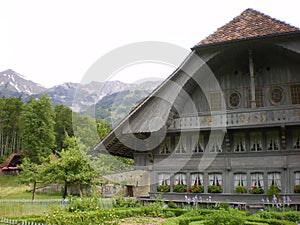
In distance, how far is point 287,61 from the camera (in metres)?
19.1

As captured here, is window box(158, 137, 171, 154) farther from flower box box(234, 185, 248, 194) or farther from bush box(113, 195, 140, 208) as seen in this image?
flower box box(234, 185, 248, 194)

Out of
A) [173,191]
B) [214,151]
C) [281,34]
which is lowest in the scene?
[173,191]

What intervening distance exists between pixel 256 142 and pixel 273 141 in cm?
89

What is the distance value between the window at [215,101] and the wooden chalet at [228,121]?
0.19ft

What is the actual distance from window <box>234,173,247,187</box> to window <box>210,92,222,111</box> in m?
3.87

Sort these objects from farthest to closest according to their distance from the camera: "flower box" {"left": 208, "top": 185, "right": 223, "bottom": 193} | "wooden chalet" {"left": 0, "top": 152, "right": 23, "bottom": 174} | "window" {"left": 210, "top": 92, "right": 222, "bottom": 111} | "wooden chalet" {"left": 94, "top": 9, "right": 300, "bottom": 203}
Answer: "wooden chalet" {"left": 0, "top": 152, "right": 23, "bottom": 174} < "window" {"left": 210, "top": 92, "right": 222, "bottom": 111} < "flower box" {"left": 208, "top": 185, "right": 223, "bottom": 193} < "wooden chalet" {"left": 94, "top": 9, "right": 300, "bottom": 203}

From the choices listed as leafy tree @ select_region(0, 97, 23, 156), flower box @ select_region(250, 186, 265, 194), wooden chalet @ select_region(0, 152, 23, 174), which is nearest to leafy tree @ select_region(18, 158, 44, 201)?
flower box @ select_region(250, 186, 265, 194)

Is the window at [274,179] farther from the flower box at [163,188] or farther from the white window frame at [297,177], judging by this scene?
the flower box at [163,188]

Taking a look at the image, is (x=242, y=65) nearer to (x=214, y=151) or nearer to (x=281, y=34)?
(x=281, y=34)

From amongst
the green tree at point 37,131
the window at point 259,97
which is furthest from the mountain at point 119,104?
the window at point 259,97

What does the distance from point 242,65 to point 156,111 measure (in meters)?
5.73

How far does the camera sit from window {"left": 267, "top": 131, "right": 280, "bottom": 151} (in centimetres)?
1864

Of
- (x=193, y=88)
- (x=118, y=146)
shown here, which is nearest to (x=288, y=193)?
(x=193, y=88)

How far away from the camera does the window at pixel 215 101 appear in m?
20.0
